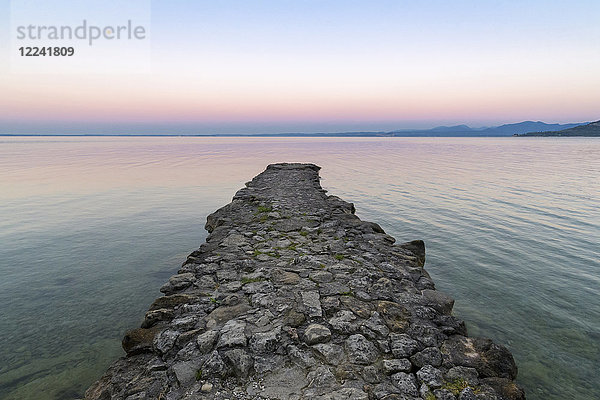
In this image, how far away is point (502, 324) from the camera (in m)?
7.98

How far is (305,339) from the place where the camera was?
466 cm

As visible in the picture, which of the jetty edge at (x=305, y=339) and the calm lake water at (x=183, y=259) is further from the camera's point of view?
the calm lake water at (x=183, y=259)

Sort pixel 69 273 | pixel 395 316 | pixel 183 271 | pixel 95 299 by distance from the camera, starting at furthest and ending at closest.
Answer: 1. pixel 69 273
2. pixel 95 299
3. pixel 183 271
4. pixel 395 316

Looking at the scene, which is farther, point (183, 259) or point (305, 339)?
point (183, 259)

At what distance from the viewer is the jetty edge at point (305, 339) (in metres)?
3.88

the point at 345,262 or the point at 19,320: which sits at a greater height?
the point at 345,262

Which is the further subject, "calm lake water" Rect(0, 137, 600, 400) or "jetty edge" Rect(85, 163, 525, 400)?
"calm lake water" Rect(0, 137, 600, 400)

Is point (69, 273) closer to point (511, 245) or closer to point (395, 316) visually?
point (395, 316)

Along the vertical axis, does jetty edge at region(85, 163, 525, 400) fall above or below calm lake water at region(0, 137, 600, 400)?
above

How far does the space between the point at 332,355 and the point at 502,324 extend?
5.99 meters

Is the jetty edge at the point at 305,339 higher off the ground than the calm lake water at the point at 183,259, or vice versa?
the jetty edge at the point at 305,339

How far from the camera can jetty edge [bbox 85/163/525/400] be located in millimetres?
3878

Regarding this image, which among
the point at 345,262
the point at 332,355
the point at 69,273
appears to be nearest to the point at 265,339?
the point at 332,355

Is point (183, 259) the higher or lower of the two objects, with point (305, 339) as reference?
lower
